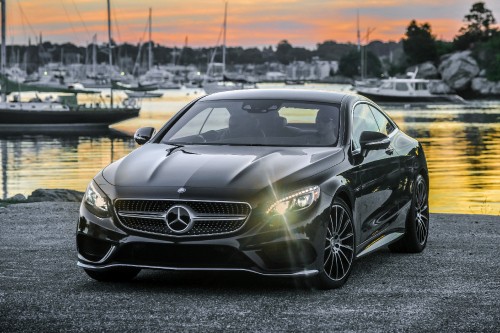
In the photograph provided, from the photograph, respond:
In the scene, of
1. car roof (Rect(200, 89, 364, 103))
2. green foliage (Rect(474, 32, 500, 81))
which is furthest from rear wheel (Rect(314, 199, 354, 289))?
green foliage (Rect(474, 32, 500, 81))

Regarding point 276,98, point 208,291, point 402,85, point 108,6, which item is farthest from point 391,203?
point 402,85

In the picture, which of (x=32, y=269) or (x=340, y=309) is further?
(x=32, y=269)

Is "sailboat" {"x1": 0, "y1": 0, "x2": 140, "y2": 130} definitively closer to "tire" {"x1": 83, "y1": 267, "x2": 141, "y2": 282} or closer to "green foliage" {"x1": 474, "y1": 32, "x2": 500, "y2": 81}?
"tire" {"x1": 83, "y1": 267, "x2": 141, "y2": 282}

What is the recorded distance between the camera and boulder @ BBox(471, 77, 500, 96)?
173m

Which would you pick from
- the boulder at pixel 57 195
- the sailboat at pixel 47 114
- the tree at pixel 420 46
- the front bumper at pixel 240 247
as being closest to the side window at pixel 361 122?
the front bumper at pixel 240 247

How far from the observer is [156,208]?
7688 millimetres

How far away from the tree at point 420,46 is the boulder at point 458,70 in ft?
23.9

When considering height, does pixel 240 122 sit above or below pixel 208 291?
above

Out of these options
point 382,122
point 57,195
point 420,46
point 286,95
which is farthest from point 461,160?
point 420,46

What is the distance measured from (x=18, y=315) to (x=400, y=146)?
14.5 ft

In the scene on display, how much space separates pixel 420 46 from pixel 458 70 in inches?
549

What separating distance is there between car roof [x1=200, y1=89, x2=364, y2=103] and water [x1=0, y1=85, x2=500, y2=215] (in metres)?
10.8

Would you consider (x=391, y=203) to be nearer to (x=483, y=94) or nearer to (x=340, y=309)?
(x=340, y=309)

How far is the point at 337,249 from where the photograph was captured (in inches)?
324
